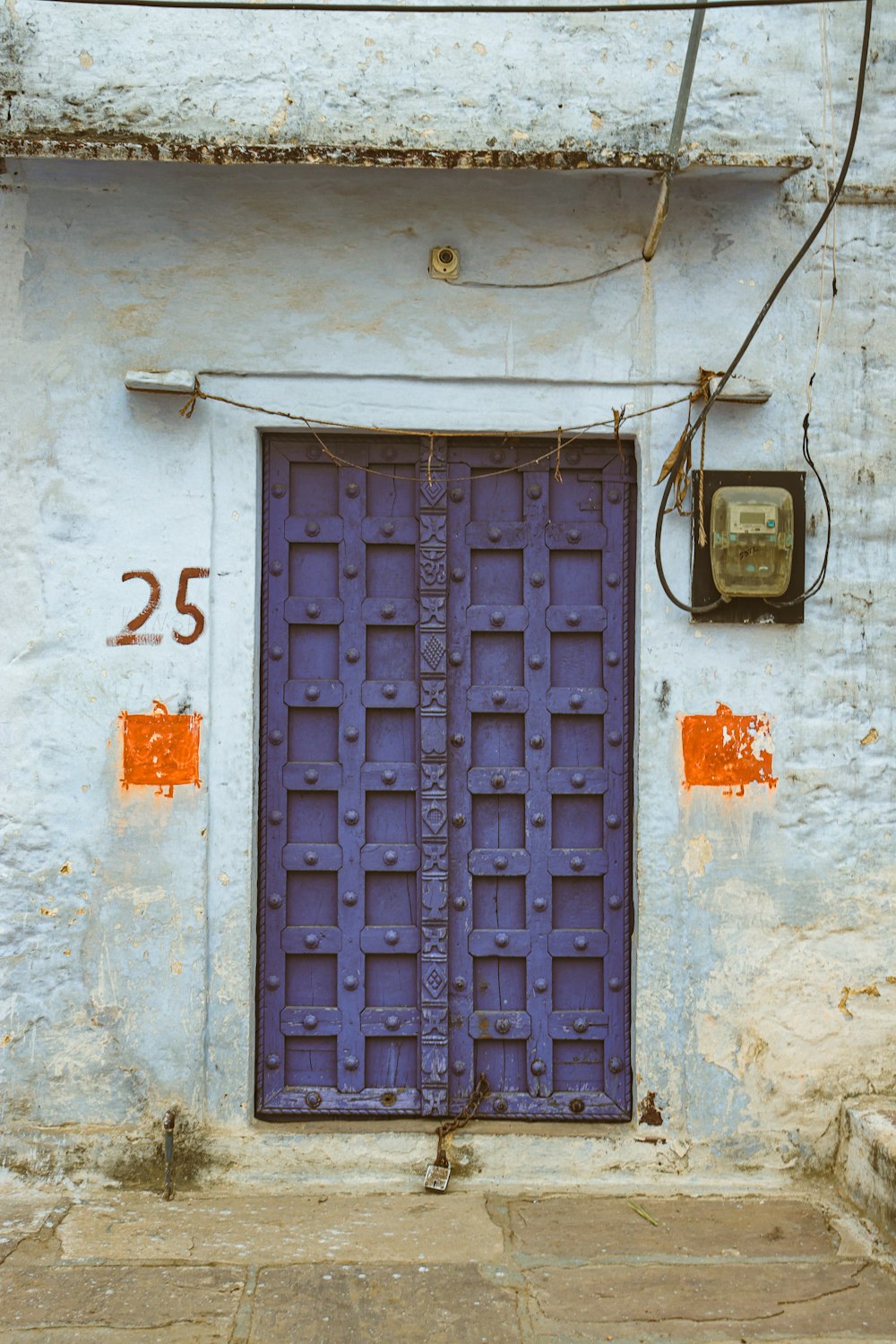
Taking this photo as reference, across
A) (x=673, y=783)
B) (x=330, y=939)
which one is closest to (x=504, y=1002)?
(x=330, y=939)

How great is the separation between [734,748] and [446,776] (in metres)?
0.97

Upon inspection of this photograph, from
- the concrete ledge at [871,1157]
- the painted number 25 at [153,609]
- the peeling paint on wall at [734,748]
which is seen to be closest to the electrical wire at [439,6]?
the painted number 25 at [153,609]

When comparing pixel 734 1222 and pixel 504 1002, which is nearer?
pixel 734 1222

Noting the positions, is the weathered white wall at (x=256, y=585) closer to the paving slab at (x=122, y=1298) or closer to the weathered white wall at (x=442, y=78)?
the weathered white wall at (x=442, y=78)

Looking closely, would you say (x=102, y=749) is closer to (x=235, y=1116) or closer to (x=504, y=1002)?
(x=235, y=1116)

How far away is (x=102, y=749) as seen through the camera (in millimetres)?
3803

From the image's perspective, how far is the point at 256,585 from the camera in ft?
12.6

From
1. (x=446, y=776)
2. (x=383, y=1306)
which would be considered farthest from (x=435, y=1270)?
(x=446, y=776)

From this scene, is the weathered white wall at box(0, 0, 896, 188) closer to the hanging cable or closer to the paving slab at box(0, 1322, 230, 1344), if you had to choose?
the hanging cable

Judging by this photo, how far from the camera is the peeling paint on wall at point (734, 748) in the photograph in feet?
12.6

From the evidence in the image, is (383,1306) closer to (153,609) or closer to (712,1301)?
(712,1301)

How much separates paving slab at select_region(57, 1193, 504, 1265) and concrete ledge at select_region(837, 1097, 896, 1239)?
1149 mm

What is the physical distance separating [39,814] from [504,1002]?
167cm

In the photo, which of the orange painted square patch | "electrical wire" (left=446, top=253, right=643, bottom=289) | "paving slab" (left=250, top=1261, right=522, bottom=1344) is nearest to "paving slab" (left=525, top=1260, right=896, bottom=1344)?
"paving slab" (left=250, top=1261, right=522, bottom=1344)
